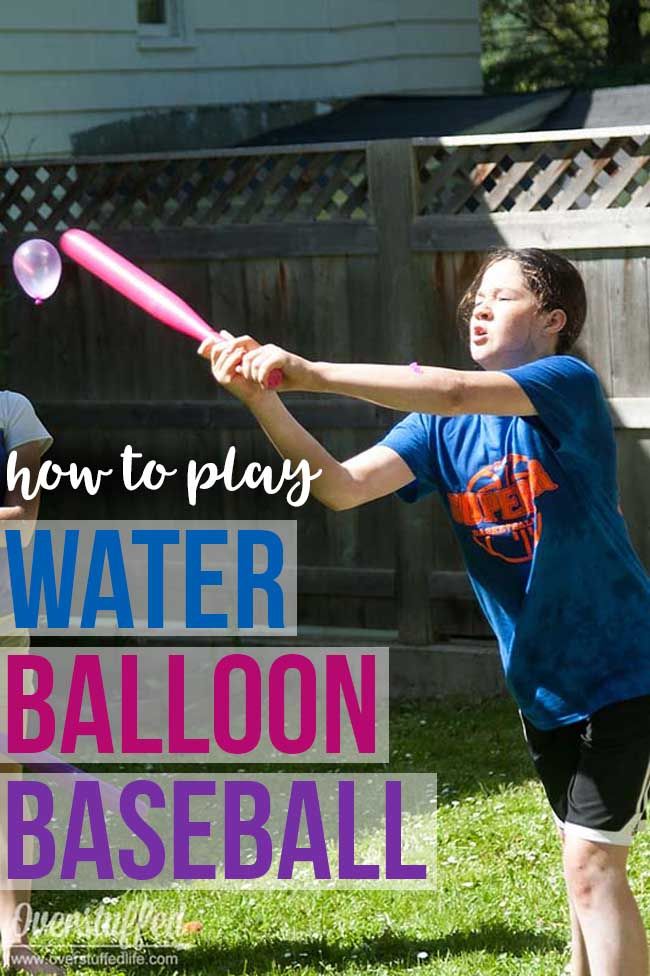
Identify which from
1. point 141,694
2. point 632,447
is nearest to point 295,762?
point 141,694

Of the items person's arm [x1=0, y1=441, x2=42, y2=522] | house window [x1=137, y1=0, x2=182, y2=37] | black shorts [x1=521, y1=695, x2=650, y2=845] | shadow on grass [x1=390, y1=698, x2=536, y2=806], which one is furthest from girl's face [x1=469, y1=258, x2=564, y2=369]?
house window [x1=137, y1=0, x2=182, y2=37]

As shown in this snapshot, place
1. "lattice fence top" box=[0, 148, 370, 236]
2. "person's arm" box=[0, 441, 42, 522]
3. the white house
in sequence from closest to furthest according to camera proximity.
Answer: "person's arm" box=[0, 441, 42, 522], "lattice fence top" box=[0, 148, 370, 236], the white house

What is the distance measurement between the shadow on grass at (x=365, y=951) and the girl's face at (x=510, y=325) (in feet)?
5.40

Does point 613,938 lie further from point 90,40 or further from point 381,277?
point 90,40

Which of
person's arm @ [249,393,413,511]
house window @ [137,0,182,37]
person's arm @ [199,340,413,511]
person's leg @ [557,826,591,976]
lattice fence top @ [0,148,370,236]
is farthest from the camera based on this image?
house window @ [137,0,182,37]

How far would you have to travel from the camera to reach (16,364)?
7043 millimetres

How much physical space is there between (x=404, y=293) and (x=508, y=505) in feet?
11.0

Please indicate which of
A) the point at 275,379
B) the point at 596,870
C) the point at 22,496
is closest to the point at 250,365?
the point at 275,379

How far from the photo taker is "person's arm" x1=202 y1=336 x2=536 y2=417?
2.43 meters

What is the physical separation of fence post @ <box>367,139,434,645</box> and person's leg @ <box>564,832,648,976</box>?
343 centimetres

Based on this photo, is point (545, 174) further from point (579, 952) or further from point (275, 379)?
point (275, 379)

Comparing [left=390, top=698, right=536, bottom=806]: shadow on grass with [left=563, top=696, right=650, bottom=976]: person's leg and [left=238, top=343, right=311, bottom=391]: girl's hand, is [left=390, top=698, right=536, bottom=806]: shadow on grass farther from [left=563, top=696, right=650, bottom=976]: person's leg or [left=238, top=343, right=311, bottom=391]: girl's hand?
[left=238, top=343, right=311, bottom=391]: girl's hand

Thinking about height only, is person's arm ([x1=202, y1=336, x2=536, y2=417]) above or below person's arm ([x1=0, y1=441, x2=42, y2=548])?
above

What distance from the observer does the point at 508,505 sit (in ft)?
9.62
